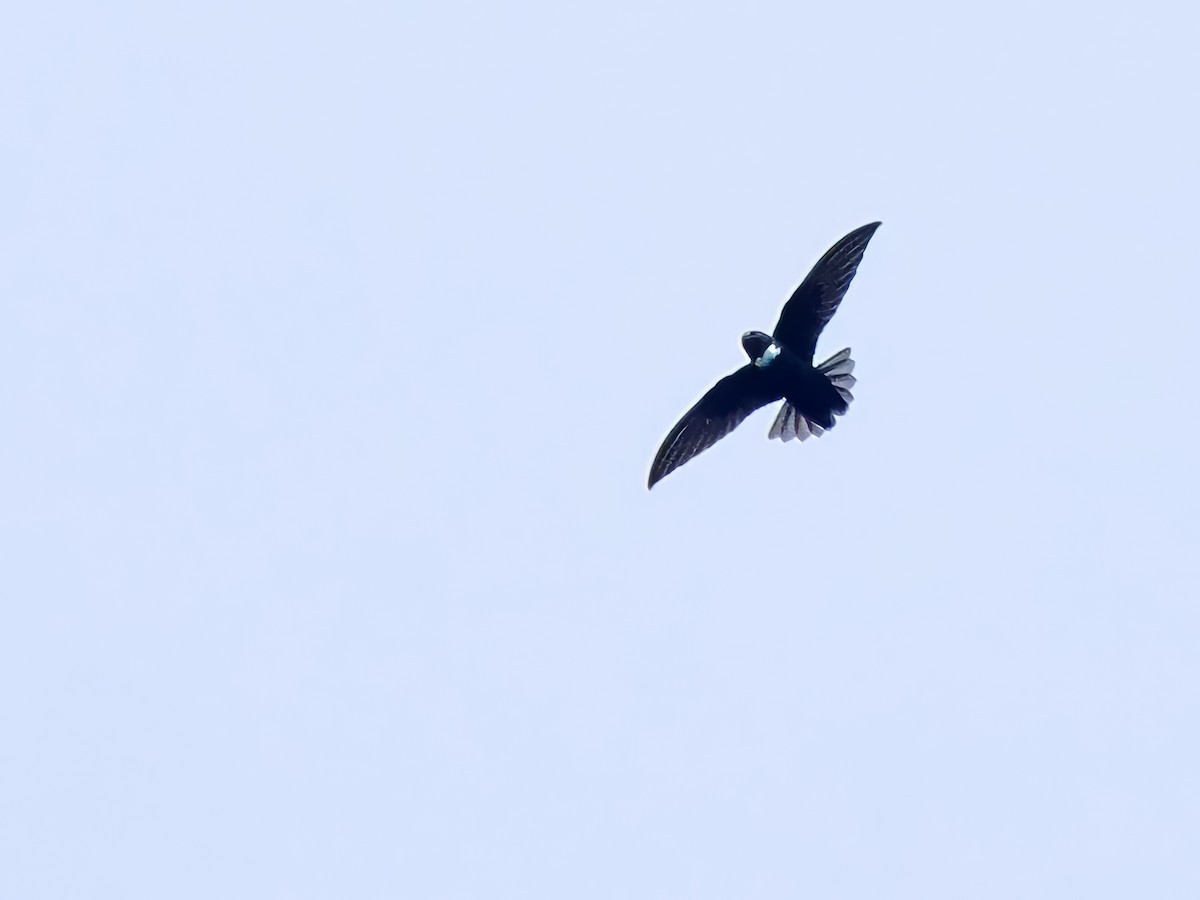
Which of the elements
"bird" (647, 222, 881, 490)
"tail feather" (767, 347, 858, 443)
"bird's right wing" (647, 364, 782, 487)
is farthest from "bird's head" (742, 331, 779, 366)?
"tail feather" (767, 347, 858, 443)

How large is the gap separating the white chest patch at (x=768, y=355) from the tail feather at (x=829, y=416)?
24.3 inches

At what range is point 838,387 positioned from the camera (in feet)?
80.6

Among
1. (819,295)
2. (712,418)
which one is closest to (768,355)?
(819,295)

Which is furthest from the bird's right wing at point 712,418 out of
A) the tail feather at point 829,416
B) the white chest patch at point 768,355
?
the white chest patch at point 768,355

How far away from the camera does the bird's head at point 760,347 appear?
2427 cm

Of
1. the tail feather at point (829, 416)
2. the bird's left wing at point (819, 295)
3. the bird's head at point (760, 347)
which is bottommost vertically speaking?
the tail feather at point (829, 416)

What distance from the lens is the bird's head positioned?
24.3 m

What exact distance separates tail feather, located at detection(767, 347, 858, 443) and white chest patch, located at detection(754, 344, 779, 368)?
618 mm

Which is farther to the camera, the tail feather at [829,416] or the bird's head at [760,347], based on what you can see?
the tail feather at [829,416]

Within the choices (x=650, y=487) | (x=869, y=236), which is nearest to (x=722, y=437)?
(x=650, y=487)

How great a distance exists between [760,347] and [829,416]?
132 cm

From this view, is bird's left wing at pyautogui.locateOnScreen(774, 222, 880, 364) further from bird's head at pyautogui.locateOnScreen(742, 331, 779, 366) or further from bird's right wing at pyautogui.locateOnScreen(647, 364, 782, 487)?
bird's right wing at pyautogui.locateOnScreen(647, 364, 782, 487)

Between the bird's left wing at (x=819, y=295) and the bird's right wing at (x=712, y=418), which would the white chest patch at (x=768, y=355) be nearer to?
the bird's left wing at (x=819, y=295)

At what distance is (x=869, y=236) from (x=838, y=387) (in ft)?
6.36
